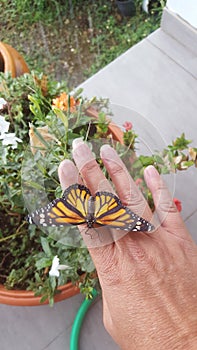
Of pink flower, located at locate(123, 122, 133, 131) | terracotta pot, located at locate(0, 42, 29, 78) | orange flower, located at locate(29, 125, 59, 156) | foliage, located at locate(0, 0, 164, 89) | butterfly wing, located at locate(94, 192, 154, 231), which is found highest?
foliage, located at locate(0, 0, 164, 89)

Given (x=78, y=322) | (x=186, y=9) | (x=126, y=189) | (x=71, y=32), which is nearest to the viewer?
(x=126, y=189)

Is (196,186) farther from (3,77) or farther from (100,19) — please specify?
(100,19)

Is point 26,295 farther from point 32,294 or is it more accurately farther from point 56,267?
point 56,267

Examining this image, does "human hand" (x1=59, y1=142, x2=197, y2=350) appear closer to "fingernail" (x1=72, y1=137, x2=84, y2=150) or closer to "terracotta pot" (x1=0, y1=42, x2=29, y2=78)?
"fingernail" (x1=72, y1=137, x2=84, y2=150)

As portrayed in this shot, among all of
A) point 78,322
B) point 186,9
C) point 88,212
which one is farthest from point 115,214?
point 186,9

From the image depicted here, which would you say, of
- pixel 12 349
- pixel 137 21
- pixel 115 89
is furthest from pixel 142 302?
pixel 137 21

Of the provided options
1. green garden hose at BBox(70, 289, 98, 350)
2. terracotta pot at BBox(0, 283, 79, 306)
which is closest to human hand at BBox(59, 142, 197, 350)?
terracotta pot at BBox(0, 283, 79, 306)
